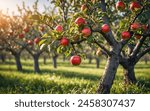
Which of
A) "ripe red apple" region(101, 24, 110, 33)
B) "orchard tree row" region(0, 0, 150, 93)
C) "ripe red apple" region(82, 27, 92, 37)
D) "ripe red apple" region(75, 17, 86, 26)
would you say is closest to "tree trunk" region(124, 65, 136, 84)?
"orchard tree row" region(0, 0, 150, 93)

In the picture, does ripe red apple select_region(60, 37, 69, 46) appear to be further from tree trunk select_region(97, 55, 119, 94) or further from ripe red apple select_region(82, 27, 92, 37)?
tree trunk select_region(97, 55, 119, 94)

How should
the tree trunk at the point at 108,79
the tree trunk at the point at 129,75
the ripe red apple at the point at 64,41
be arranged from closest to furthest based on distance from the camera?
the ripe red apple at the point at 64,41, the tree trunk at the point at 108,79, the tree trunk at the point at 129,75

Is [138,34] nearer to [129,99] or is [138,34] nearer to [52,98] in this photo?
[129,99]

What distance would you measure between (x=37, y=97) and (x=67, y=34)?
1.90 metres

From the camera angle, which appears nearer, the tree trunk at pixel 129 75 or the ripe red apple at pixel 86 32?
the ripe red apple at pixel 86 32

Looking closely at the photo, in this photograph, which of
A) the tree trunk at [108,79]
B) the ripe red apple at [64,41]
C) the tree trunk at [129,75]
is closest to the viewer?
the ripe red apple at [64,41]

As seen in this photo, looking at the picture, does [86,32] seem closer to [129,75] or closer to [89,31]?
[89,31]

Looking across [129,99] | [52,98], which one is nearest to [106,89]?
[129,99]

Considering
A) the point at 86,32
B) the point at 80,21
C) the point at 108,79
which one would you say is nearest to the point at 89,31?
the point at 86,32

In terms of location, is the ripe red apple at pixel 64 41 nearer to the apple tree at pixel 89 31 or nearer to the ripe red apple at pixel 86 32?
the apple tree at pixel 89 31

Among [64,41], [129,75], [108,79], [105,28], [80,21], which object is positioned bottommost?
[129,75]

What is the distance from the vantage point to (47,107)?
7441 millimetres

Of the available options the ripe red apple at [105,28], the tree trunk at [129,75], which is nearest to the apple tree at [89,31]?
the ripe red apple at [105,28]

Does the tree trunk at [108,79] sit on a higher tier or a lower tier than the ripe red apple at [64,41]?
lower
